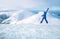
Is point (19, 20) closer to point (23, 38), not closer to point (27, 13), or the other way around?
point (27, 13)

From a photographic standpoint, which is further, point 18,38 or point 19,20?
point 19,20

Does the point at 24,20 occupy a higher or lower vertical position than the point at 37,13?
lower

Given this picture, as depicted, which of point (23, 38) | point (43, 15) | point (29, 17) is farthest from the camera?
point (29, 17)

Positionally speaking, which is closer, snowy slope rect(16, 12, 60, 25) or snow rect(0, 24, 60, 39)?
snow rect(0, 24, 60, 39)

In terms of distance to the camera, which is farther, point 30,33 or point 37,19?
point 37,19

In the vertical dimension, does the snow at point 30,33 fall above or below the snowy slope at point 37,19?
above

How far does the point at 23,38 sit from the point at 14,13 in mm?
3619

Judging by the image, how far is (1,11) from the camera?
21.8 ft

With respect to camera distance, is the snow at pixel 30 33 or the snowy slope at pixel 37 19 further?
the snowy slope at pixel 37 19

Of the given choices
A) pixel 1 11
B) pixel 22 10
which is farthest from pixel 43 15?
pixel 1 11

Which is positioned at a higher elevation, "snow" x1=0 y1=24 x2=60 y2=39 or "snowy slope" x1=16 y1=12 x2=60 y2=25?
"snow" x1=0 y1=24 x2=60 y2=39

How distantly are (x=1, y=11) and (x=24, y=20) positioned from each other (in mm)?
1421

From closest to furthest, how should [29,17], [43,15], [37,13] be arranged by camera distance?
[43,15]
[37,13]
[29,17]

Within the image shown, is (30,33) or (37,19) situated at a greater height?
(30,33)
